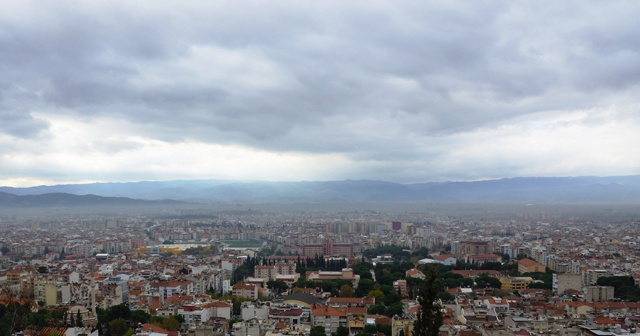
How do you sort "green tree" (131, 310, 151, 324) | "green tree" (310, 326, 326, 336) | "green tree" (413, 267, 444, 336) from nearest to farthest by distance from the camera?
1. "green tree" (413, 267, 444, 336)
2. "green tree" (310, 326, 326, 336)
3. "green tree" (131, 310, 151, 324)

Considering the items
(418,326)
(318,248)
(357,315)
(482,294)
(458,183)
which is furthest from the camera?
(458,183)

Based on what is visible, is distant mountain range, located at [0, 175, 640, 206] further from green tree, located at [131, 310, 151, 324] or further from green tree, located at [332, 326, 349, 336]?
green tree, located at [332, 326, 349, 336]

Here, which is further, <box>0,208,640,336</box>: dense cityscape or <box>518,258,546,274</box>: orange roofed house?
<box>518,258,546,274</box>: orange roofed house

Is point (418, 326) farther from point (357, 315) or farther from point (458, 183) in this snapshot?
point (458, 183)

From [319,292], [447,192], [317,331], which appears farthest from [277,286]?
[447,192]

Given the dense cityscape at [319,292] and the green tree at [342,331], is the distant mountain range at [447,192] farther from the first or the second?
the green tree at [342,331]

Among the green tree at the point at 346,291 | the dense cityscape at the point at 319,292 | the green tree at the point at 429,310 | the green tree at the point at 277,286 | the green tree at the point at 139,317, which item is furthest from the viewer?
the green tree at the point at 277,286

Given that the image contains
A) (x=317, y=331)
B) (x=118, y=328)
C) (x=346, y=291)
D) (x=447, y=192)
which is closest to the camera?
(x=317, y=331)

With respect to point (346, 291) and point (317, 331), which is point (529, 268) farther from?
point (317, 331)

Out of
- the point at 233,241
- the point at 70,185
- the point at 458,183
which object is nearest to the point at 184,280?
the point at 233,241

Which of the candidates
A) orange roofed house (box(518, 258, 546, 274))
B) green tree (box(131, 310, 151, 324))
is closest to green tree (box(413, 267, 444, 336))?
green tree (box(131, 310, 151, 324))

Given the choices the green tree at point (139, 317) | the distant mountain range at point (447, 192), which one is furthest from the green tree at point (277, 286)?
the distant mountain range at point (447, 192)
